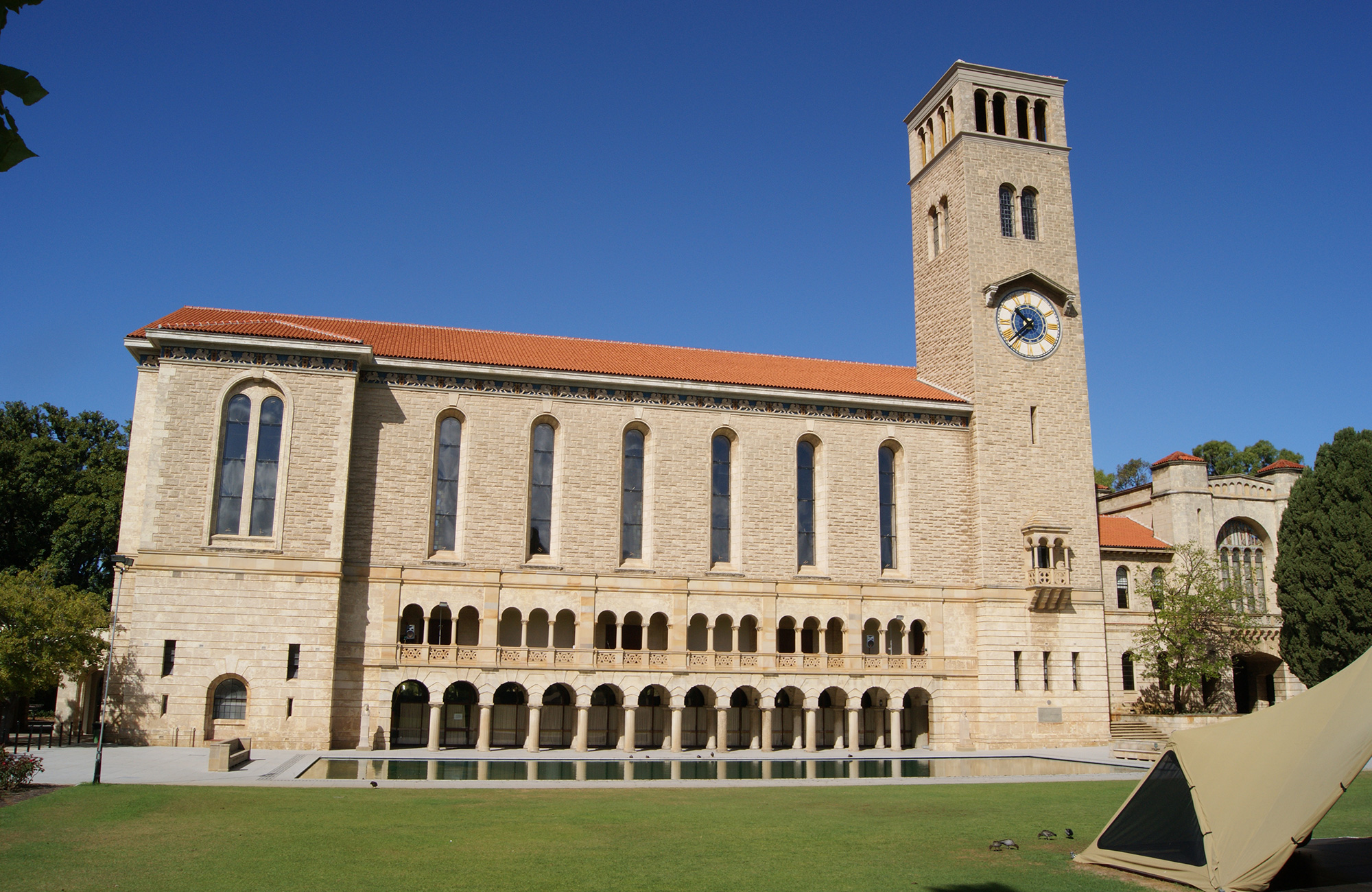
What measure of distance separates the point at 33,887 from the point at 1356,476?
44334 mm

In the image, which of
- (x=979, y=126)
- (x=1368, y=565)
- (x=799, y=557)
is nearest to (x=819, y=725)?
(x=799, y=557)

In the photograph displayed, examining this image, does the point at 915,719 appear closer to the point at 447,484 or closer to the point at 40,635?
the point at 447,484

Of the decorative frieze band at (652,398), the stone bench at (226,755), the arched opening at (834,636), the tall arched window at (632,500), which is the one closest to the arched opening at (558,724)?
the tall arched window at (632,500)

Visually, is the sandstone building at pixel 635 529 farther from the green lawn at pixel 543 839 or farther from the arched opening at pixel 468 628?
the green lawn at pixel 543 839

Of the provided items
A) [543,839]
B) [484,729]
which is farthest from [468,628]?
[543,839]

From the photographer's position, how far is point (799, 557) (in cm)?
3966

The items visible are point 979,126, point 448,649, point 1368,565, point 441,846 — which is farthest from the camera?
point 979,126

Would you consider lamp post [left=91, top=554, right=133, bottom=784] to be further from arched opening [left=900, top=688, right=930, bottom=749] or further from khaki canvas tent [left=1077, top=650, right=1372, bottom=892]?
arched opening [left=900, top=688, right=930, bottom=749]

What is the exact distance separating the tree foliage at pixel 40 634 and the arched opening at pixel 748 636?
21601mm

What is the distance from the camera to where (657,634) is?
38.5 metres

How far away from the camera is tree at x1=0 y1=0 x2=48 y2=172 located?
12.9 ft

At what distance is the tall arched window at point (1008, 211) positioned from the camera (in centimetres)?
4397

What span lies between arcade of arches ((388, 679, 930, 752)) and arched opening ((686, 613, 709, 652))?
1562mm

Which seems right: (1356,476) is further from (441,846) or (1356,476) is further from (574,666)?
(441,846)
